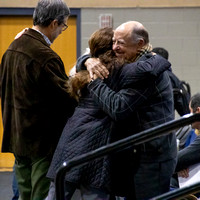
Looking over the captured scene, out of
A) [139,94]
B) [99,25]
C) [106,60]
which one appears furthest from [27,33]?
[99,25]

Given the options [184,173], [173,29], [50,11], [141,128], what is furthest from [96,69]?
[173,29]

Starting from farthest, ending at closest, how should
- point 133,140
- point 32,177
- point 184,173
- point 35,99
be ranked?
point 184,173 → point 32,177 → point 35,99 → point 133,140

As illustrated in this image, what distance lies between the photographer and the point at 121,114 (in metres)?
2.97

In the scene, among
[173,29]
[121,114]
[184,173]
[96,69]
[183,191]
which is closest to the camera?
[183,191]

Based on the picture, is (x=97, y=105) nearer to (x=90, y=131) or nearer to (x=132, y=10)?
(x=90, y=131)

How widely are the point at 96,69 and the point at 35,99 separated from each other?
55 cm

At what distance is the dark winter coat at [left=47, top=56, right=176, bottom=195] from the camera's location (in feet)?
9.81

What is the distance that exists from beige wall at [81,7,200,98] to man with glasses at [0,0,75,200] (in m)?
3.72

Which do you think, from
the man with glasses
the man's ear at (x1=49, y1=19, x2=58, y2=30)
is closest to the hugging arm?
the man with glasses

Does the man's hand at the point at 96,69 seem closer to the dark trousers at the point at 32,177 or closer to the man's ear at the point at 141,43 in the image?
the man's ear at the point at 141,43

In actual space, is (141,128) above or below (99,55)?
below

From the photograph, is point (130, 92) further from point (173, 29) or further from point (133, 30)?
point (173, 29)

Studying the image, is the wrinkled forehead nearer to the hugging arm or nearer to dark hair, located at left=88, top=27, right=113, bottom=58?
dark hair, located at left=88, top=27, right=113, bottom=58

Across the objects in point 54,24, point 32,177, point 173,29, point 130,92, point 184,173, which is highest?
point 54,24
